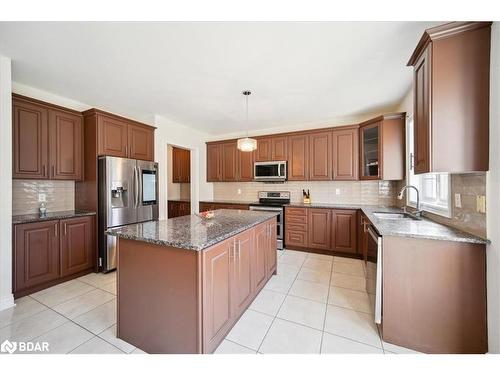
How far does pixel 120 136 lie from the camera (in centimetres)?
316

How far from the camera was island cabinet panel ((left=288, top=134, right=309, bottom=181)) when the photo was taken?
13.4 ft

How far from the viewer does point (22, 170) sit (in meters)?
2.44

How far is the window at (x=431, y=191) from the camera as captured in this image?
1.99 metres

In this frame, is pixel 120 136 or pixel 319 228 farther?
pixel 319 228

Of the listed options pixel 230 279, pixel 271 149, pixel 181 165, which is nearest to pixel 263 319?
pixel 230 279

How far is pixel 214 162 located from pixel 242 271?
11.5 ft

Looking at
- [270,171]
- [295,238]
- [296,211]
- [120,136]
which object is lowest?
[295,238]

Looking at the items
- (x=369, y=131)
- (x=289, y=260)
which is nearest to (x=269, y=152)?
(x=369, y=131)

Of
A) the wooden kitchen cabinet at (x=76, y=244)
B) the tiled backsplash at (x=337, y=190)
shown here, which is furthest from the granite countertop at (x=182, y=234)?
the tiled backsplash at (x=337, y=190)

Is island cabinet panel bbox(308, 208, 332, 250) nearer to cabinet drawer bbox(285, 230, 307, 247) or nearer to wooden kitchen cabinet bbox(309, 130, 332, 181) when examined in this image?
cabinet drawer bbox(285, 230, 307, 247)

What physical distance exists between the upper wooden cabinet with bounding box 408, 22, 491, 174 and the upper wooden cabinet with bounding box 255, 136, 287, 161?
9.46 feet

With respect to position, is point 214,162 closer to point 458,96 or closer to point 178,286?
point 178,286

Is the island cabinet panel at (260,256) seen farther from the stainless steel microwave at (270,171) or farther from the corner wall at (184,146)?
the corner wall at (184,146)
